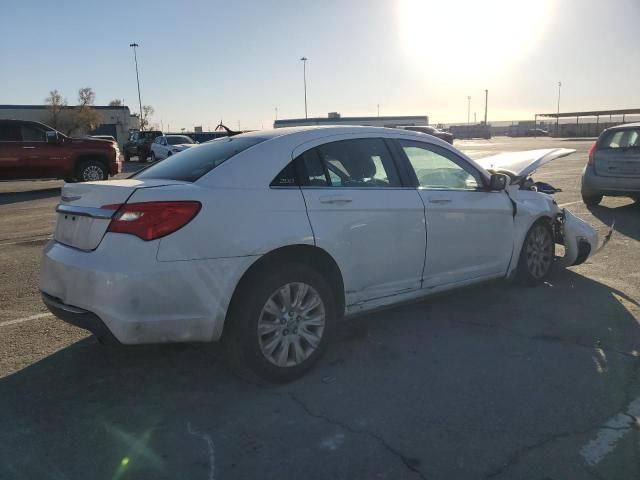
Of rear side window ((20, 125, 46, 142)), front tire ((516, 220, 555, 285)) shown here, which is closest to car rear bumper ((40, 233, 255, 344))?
front tire ((516, 220, 555, 285))

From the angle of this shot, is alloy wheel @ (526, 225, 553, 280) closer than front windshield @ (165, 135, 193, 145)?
Yes

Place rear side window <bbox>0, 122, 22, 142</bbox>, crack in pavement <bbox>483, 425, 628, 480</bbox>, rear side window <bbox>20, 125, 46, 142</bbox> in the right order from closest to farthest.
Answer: crack in pavement <bbox>483, 425, 628, 480</bbox>, rear side window <bbox>0, 122, 22, 142</bbox>, rear side window <bbox>20, 125, 46, 142</bbox>

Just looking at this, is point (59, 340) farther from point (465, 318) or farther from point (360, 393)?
point (465, 318)

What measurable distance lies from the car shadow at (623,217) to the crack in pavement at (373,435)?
649cm

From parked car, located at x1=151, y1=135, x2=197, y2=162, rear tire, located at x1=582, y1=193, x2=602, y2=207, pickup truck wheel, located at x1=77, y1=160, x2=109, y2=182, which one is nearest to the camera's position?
rear tire, located at x1=582, y1=193, x2=602, y2=207

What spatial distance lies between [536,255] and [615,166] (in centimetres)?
594

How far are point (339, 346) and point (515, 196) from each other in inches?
93.2

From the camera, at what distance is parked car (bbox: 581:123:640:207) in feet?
32.9

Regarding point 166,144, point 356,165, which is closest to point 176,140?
point 166,144

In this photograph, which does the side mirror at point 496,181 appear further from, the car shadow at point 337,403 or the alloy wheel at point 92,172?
the alloy wheel at point 92,172

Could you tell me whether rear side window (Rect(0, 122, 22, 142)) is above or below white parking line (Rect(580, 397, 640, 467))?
above

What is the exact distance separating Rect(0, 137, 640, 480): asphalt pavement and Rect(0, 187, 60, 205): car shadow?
10.6m

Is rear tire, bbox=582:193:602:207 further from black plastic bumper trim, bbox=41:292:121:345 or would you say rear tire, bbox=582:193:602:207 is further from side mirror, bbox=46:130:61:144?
side mirror, bbox=46:130:61:144

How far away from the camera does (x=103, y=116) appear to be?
66.9 metres
